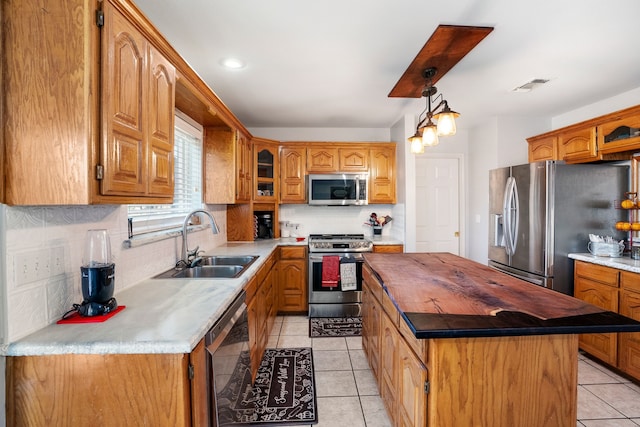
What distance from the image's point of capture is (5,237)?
1043 mm

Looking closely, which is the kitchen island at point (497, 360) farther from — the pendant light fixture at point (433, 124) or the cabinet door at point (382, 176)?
the cabinet door at point (382, 176)

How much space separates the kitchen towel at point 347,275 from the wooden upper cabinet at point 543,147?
95.5 inches

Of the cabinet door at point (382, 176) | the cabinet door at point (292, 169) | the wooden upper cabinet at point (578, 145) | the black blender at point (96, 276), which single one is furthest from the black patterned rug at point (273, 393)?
the wooden upper cabinet at point (578, 145)

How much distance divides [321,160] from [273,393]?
276 centimetres

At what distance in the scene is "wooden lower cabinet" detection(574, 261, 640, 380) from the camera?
7.30 feet

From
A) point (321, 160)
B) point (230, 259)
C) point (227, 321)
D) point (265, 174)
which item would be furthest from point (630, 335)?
point (265, 174)

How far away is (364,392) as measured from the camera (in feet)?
7.06

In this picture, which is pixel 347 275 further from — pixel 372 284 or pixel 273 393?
pixel 273 393

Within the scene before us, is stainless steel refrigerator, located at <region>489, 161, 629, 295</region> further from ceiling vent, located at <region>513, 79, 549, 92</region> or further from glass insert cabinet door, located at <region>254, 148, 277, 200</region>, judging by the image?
glass insert cabinet door, located at <region>254, 148, 277, 200</region>

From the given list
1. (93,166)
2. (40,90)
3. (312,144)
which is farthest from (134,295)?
(312,144)

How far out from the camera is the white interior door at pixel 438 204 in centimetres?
443

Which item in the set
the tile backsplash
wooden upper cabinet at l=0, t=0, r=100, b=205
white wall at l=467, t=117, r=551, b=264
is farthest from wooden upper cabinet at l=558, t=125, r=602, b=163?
the tile backsplash

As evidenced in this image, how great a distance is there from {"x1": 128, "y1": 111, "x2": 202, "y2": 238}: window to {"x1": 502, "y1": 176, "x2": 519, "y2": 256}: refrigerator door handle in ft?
10.7

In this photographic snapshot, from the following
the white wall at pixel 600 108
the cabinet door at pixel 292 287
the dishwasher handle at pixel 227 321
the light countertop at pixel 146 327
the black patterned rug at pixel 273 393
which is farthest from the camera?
the cabinet door at pixel 292 287
